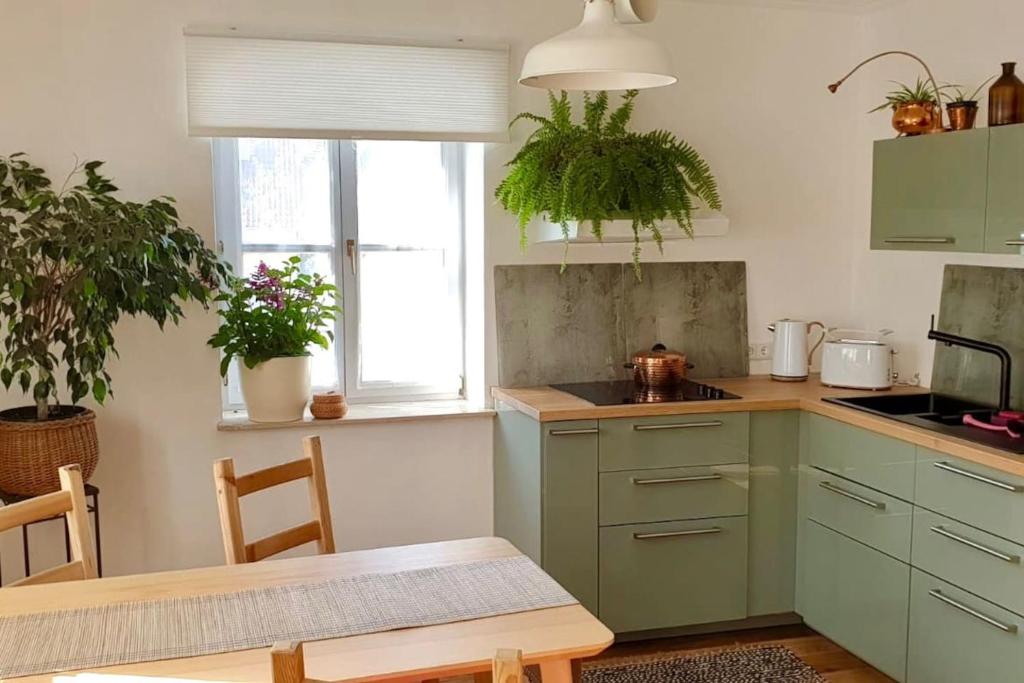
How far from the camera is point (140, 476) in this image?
139 inches

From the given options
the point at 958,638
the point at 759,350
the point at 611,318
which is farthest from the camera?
the point at 759,350

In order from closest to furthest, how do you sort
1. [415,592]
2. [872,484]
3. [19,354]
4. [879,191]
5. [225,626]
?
[225,626], [415,592], [19,354], [872,484], [879,191]

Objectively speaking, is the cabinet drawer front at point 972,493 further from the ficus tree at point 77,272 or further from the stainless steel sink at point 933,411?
the ficus tree at point 77,272

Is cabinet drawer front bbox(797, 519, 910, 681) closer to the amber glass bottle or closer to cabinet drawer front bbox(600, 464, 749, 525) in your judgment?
cabinet drawer front bbox(600, 464, 749, 525)

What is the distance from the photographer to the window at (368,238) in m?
3.74

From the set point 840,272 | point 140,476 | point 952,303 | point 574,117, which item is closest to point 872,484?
point 952,303

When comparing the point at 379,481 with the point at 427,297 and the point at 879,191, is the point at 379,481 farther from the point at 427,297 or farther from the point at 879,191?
the point at 879,191

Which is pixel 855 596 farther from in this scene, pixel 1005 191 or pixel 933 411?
pixel 1005 191

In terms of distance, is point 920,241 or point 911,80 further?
point 911,80

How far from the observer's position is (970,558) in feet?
9.23

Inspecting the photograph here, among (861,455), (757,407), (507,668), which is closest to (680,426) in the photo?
(757,407)

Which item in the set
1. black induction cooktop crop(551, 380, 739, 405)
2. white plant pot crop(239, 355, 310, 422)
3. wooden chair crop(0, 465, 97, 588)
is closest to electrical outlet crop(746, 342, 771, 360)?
black induction cooktop crop(551, 380, 739, 405)

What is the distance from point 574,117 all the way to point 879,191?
1.12 m

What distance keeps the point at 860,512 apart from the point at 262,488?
1944 mm
